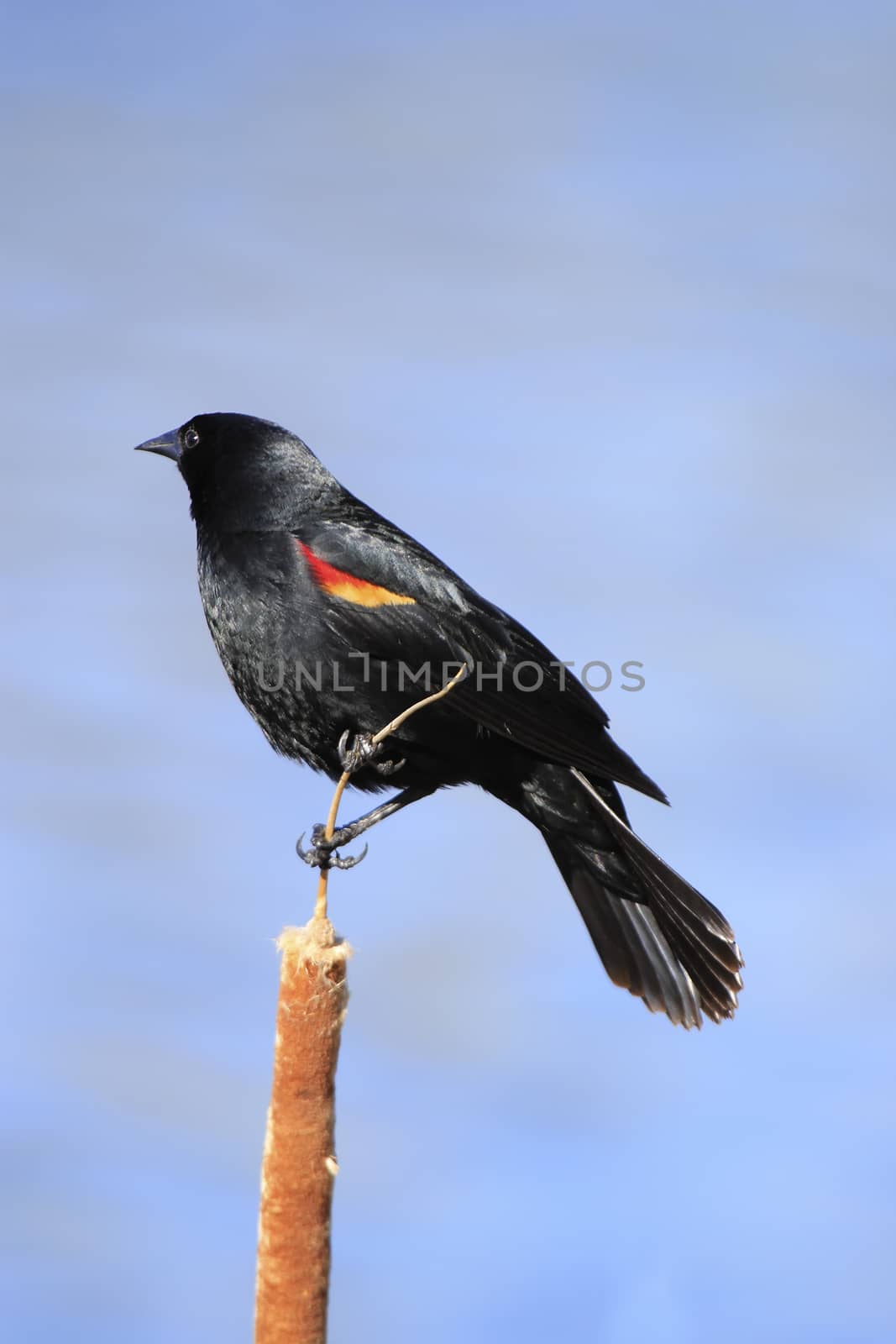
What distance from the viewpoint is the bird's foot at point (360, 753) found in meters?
3.99

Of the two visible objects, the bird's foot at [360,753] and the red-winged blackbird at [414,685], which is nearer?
the bird's foot at [360,753]

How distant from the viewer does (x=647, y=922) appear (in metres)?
4.68

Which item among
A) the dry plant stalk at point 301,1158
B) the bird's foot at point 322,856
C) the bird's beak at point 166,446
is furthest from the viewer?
the bird's beak at point 166,446

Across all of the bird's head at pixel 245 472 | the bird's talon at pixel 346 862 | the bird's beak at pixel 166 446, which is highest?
the bird's beak at pixel 166 446

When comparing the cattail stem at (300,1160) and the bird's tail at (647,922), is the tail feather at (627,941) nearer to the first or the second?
the bird's tail at (647,922)

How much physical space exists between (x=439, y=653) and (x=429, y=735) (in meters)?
0.25

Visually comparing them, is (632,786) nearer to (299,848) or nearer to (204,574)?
(299,848)

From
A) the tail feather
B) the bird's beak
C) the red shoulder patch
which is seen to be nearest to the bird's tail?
the tail feather

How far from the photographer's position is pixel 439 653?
14.1ft

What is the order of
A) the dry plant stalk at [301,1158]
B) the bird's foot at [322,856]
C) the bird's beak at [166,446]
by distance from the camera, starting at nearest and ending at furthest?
the dry plant stalk at [301,1158], the bird's foot at [322,856], the bird's beak at [166,446]

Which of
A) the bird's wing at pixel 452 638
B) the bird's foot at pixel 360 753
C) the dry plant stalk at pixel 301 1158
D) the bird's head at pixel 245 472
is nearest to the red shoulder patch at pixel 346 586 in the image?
the bird's wing at pixel 452 638

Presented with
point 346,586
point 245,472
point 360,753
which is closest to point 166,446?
point 245,472

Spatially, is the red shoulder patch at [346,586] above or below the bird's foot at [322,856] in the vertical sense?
above

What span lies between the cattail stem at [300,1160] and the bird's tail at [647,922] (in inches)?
72.2
